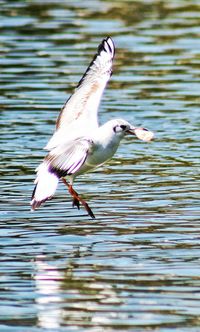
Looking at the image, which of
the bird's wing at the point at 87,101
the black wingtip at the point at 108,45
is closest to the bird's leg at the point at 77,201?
the bird's wing at the point at 87,101

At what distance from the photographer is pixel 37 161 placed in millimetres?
15867

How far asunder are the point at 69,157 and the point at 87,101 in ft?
5.89

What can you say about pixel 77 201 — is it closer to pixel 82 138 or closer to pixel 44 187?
pixel 82 138

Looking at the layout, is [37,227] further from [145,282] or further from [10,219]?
[145,282]

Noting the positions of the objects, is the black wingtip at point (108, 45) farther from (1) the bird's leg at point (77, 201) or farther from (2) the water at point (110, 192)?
(1) the bird's leg at point (77, 201)

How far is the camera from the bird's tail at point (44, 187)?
11.6 m

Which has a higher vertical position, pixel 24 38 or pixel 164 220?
pixel 164 220

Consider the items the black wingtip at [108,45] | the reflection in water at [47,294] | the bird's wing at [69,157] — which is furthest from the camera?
the black wingtip at [108,45]

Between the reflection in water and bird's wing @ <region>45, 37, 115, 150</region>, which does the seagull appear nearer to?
bird's wing @ <region>45, 37, 115, 150</region>

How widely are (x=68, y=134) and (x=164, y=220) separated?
4.28ft

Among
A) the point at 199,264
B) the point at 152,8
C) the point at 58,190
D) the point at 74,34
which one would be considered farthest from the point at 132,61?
the point at 199,264

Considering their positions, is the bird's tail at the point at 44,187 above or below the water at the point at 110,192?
above

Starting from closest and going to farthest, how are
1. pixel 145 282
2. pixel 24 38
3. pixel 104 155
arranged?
pixel 145 282, pixel 104 155, pixel 24 38

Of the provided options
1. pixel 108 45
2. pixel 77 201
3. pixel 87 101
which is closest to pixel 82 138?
pixel 77 201
